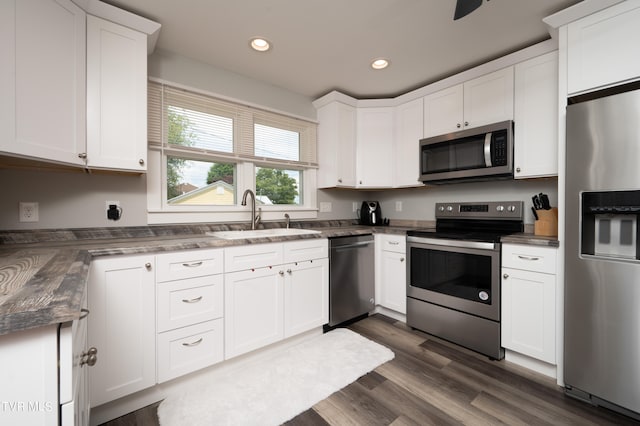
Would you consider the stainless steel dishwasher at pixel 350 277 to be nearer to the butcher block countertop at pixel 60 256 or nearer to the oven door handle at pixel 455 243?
the butcher block countertop at pixel 60 256

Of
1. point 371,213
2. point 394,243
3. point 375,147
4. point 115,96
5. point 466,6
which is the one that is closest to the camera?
point 466,6

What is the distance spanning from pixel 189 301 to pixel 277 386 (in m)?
0.78

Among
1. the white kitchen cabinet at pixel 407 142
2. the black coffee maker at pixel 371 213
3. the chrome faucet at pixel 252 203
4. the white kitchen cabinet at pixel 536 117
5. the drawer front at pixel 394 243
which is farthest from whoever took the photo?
the black coffee maker at pixel 371 213

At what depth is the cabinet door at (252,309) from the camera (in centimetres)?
190

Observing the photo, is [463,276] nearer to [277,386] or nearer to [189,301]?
[277,386]

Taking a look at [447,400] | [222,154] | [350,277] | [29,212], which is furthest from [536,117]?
[29,212]

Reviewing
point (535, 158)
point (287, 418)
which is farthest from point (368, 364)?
point (535, 158)

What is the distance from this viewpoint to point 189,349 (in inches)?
68.1

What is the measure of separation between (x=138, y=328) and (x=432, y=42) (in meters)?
2.78

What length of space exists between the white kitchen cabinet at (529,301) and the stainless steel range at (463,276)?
0.20ft

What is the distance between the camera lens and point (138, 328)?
155 centimetres

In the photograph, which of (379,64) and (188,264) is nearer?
(188,264)

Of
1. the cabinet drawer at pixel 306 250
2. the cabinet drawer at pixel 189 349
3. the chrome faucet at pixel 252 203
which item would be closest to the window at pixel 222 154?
the chrome faucet at pixel 252 203

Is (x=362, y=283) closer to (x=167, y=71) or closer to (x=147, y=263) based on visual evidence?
(x=147, y=263)
